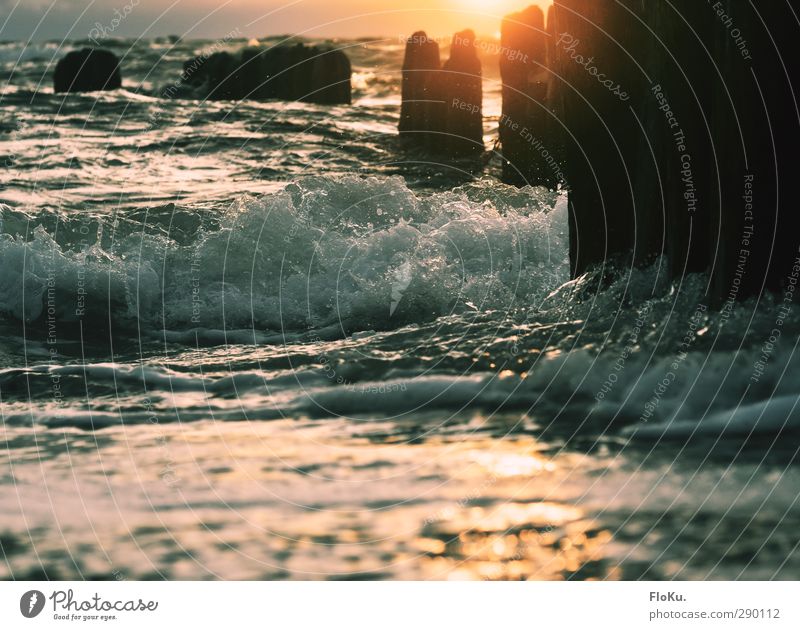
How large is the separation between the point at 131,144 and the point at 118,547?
14.9 meters

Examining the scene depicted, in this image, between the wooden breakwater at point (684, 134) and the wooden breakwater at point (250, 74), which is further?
the wooden breakwater at point (250, 74)

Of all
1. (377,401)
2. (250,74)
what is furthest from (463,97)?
(377,401)

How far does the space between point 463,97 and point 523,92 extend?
90.0 inches

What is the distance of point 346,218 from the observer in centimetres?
1103

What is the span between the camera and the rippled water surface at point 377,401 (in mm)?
4152

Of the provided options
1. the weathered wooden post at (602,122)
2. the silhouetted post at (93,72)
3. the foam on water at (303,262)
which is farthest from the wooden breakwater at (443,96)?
the silhouetted post at (93,72)

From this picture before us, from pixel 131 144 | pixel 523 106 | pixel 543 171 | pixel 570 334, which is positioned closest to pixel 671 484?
pixel 570 334

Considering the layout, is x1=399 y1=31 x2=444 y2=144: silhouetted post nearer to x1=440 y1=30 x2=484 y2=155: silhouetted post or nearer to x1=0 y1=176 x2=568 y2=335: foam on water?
x1=440 y1=30 x2=484 y2=155: silhouetted post

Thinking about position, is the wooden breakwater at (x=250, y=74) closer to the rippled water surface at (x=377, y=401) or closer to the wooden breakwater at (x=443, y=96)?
the wooden breakwater at (x=443, y=96)

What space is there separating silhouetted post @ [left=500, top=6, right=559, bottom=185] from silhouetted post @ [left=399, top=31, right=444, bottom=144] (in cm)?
133

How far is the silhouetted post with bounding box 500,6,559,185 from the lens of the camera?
14.8 m
